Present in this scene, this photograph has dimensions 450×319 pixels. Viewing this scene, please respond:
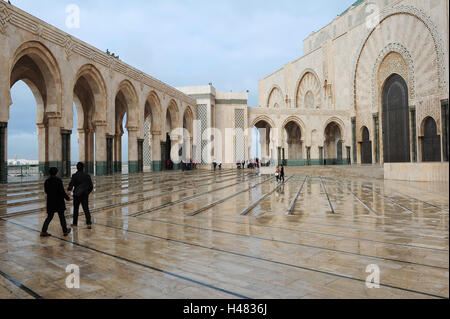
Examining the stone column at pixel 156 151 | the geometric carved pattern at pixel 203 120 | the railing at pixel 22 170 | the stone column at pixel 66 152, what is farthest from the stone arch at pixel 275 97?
the railing at pixel 22 170

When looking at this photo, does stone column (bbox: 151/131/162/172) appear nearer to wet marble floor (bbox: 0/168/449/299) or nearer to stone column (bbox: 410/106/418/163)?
wet marble floor (bbox: 0/168/449/299)

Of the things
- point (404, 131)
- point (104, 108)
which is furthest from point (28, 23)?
point (404, 131)

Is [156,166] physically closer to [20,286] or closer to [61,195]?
[61,195]

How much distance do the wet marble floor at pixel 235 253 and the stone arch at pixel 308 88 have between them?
85.9 feet

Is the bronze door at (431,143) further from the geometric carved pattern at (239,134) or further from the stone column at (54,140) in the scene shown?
the stone column at (54,140)

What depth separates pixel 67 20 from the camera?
4734 millimetres

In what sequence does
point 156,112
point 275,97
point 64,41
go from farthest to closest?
point 275,97, point 156,112, point 64,41

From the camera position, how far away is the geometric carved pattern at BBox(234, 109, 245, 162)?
2386 cm

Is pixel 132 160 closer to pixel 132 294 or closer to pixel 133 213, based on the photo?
pixel 133 213

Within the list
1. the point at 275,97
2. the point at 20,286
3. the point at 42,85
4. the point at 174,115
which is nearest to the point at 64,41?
the point at 42,85

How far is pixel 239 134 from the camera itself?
78.9 feet

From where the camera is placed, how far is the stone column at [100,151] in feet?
46.4

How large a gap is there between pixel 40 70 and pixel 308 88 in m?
24.8
